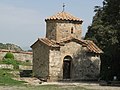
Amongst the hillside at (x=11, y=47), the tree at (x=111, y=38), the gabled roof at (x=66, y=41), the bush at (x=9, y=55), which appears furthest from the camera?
the hillside at (x=11, y=47)

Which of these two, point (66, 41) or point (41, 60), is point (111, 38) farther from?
point (41, 60)

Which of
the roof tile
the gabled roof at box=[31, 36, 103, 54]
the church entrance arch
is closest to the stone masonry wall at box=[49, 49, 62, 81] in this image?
the gabled roof at box=[31, 36, 103, 54]

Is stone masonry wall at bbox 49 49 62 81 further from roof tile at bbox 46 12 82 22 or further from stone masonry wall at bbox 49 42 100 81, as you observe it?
roof tile at bbox 46 12 82 22

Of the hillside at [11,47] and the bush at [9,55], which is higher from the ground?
the hillside at [11,47]

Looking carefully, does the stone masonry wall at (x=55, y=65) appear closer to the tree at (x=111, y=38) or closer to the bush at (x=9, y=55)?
the tree at (x=111, y=38)

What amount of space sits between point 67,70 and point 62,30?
4166 millimetres

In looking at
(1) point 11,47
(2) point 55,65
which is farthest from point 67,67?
(1) point 11,47

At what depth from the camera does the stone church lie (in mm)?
35094

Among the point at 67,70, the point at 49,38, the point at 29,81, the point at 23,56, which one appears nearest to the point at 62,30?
the point at 49,38

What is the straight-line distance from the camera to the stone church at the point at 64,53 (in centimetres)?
3509

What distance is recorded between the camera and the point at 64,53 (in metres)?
35.8

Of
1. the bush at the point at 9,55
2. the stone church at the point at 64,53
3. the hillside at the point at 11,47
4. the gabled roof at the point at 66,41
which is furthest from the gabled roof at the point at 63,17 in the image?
the hillside at the point at 11,47

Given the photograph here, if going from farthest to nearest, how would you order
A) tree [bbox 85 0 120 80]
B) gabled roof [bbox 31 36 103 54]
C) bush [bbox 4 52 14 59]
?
bush [bbox 4 52 14 59] < gabled roof [bbox 31 36 103 54] < tree [bbox 85 0 120 80]

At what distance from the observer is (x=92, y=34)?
46656 mm
